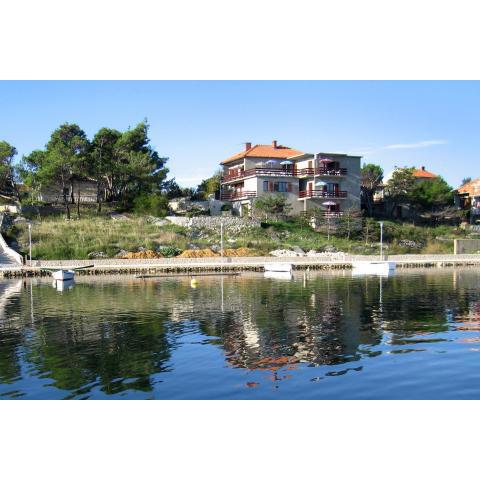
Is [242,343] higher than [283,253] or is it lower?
lower

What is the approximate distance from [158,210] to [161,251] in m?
10.6

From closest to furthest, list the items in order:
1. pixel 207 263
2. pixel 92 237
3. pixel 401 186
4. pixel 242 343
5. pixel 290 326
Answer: pixel 242 343 → pixel 290 326 → pixel 207 263 → pixel 92 237 → pixel 401 186

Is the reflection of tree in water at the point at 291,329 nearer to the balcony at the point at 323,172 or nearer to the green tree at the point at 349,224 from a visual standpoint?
the green tree at the point at 349,224

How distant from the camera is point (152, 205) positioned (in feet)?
227

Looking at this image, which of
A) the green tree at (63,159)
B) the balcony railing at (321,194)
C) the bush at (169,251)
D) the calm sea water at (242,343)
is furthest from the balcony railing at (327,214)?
the calm sea water at (242,343)

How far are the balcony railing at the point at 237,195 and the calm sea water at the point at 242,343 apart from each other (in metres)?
36.2

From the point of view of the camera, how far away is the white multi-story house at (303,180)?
74.9 meters

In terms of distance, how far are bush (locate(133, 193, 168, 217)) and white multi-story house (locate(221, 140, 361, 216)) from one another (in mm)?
10369

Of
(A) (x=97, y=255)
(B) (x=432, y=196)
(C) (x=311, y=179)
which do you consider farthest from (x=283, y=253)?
(B) (x=432, y=196)

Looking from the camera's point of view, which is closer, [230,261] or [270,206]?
[230,261]

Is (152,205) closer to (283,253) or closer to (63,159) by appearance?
(63,159)

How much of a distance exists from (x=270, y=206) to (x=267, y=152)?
12.5 m

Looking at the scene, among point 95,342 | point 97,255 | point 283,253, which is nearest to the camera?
point 95,342

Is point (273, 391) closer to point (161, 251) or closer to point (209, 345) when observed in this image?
point (209, 345)
